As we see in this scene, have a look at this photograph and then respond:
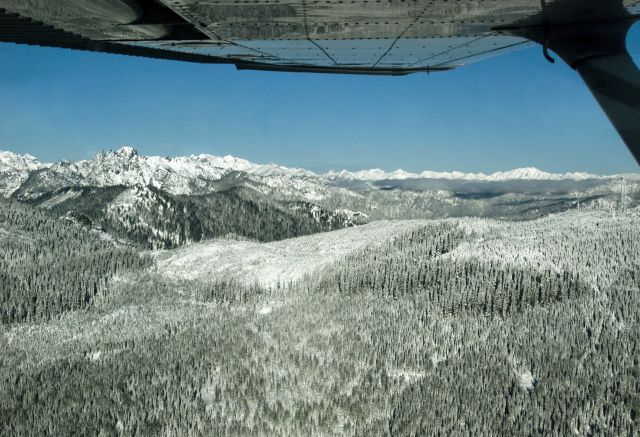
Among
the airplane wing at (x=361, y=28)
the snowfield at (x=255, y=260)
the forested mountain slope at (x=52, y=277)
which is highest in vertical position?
the airplane wing at (x=361, y=28)

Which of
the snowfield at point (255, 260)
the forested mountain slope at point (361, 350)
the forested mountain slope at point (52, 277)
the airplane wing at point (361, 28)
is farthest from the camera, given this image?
the snowfield at point (255, 260)

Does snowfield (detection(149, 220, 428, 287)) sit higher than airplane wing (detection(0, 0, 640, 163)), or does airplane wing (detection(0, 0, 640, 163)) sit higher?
airplane wing (detection(0, 0, 640, 163))

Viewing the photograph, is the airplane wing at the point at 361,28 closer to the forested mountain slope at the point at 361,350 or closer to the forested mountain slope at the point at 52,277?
the forested mountain slope at the point at 361,350

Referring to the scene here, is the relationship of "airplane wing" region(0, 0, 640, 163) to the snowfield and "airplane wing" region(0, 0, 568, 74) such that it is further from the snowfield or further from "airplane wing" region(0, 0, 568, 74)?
the snowfield

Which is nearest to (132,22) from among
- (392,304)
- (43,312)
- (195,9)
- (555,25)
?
(195,9)

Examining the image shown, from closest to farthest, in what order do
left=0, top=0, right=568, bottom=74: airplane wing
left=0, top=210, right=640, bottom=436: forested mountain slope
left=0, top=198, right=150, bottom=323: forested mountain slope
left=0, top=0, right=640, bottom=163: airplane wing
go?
left=0, top=0, right=640, bottom=163: airplane wing
left=0, top=0, right=568, bottom=74: airplane wing
left=0, top=210, right=640, bottom=436: forested mountain slope
left=0, top=198, right=150, bottom=323: forested mountain slope

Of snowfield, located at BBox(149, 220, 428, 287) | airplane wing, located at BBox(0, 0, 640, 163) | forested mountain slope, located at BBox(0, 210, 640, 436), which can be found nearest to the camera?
airplane wing, located at BBox(0, 0, 640, 163)

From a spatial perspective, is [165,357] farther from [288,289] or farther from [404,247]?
[404,247]

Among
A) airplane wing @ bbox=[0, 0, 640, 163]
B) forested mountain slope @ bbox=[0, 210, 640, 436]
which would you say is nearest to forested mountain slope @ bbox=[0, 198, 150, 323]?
forested mountain slope @ bbox=[0, 210, 640, 436]

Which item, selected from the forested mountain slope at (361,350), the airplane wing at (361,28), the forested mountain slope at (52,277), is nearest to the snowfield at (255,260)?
the forested mountain slope at (361,350)

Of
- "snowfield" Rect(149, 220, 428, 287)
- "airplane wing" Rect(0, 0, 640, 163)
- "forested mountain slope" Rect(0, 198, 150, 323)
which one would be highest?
"airplane wing" Rect(0, 0, 640, 163)
